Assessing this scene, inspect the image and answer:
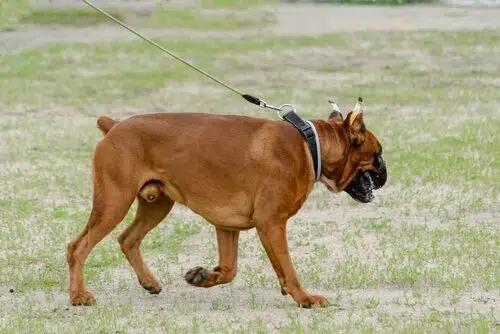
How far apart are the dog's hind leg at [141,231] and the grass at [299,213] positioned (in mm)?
159

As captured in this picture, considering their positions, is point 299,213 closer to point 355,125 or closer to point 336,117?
point 336,117

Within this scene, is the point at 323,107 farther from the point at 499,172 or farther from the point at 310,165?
the point at 310,165

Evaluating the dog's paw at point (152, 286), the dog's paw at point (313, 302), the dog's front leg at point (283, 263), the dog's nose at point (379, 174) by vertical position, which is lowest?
the dog's paw at point (152, 286)

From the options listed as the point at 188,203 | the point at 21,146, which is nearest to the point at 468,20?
the point at 21,146

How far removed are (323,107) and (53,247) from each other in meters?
8.16

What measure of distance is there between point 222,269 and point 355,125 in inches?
47.7

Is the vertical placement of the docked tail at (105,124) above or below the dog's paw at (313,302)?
above

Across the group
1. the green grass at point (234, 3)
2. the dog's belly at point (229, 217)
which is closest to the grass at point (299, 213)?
the dog's belly at point (229, 217)

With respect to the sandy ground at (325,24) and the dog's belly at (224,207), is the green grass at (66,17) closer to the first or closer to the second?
the sandy ground at (325,24)

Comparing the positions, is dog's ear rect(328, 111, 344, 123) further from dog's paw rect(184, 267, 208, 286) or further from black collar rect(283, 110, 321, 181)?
dog's paw rect(184, 267, 208, 286)

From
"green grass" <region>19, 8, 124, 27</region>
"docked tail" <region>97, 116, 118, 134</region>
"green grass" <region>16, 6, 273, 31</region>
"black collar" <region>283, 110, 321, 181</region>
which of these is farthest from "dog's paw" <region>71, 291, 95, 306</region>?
"green grass" <region>19, 8, 124, 27</region>

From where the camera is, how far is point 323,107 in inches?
697

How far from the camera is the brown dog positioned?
8.05 m

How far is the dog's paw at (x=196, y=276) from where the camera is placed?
830 cm
